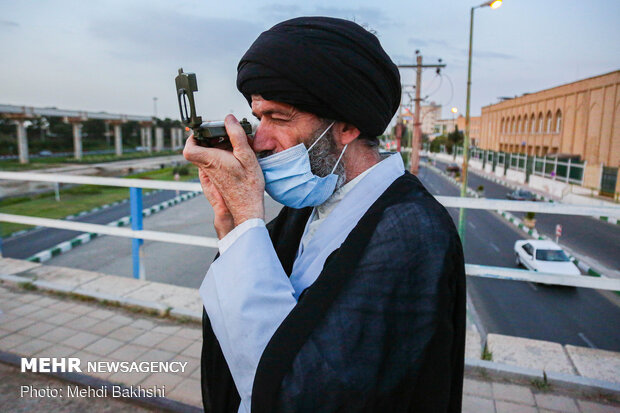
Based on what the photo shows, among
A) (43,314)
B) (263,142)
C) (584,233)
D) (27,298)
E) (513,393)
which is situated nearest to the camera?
(263,142)

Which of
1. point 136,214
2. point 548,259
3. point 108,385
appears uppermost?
point 136,214

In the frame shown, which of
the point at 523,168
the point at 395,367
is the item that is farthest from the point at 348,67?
the point at 523,168

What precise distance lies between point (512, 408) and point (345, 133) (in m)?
1.94

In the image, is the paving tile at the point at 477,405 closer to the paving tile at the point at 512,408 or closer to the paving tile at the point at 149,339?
the paving tile at the point at 512,408

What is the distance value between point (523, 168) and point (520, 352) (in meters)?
38.6

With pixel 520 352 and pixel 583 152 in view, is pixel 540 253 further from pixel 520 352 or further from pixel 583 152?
pixel 583 152

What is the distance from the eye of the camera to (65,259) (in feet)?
41.3

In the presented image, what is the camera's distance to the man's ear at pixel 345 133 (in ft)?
3.60

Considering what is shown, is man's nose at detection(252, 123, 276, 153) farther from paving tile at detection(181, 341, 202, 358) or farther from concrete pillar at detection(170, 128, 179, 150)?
concrete pillar at detection(170, 128, 179, 150)

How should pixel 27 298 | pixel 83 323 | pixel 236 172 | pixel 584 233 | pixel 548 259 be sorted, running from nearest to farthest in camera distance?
1. pixel 236 172
2. pixel 83 323
3. pixel 27 298
4. pixel 584 233
5. pixel 548 259

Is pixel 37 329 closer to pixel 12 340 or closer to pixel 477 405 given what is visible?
pixel 12 340

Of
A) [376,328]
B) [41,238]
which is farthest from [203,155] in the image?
[41,238]

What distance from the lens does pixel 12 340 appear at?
280 cm

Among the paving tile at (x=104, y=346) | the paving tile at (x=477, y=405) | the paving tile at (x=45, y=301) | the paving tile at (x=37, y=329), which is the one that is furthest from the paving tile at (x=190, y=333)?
the paving tile at (x=477, y=405)
